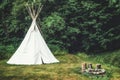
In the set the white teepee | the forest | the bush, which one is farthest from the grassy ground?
the forest

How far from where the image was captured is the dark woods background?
2777 cm

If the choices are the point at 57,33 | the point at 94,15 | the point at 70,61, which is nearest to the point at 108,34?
the point at 94,15

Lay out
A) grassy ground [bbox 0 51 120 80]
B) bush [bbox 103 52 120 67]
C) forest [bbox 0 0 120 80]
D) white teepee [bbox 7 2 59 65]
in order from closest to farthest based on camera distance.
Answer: grassy ground [bbox 0 51 120 80]
white teepee [bbox 7 2 59 65]
bush [bbox 103 52 120 67]
forest [bbox 0 0 120 80]

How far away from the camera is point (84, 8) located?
2886 cm

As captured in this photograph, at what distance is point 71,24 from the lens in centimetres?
2886

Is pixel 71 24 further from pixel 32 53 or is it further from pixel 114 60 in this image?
pixel 32 53

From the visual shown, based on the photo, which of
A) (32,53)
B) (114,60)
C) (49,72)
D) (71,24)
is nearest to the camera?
(49,72)

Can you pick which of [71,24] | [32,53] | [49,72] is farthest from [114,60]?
[71,24]

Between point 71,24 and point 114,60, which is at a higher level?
point 71,24

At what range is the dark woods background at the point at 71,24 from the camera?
27.8m

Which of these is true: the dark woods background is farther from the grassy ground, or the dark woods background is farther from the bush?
A: the grassy ground

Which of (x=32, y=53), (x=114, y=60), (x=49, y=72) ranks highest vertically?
(x=32, y=53)

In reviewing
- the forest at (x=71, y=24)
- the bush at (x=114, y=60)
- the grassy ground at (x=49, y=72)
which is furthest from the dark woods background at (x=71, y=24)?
the grassy ground at (x=49, y=72)

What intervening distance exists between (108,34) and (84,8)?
3.13 meters
